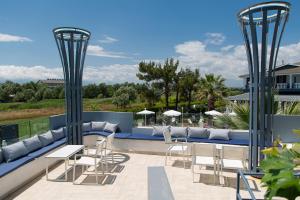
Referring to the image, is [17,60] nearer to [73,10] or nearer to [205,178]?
[73,10]

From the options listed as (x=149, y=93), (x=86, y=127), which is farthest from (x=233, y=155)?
(x=149, y=93)

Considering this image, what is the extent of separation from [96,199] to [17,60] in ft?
260

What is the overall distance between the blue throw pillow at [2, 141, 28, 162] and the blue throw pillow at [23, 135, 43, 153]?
21 cm

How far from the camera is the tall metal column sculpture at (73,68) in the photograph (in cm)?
763

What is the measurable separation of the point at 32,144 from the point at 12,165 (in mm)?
1278

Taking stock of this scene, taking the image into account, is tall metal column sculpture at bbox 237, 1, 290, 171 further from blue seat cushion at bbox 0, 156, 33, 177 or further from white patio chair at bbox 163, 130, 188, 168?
blue seat cushion at bbox 0, 156, 33, 177

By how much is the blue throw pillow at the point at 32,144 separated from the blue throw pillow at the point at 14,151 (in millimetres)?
211

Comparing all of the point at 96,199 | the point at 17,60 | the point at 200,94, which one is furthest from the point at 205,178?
the point at 17,60

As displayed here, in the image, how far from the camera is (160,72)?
2609cm

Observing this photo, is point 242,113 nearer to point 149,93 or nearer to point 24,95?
point 149,93

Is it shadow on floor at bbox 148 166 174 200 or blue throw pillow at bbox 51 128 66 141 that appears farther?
blue throw pillow at bbox 51 128 66 141

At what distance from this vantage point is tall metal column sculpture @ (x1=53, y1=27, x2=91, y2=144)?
763 centimetres

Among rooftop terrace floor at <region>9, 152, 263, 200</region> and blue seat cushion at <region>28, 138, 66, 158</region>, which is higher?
blue seat cushion at <region>28, 138, 66, 158</region>

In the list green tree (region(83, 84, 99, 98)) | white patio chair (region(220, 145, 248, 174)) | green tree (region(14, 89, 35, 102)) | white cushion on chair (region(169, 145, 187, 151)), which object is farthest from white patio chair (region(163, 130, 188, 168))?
green tree (region(14, 89, 35, 102))
